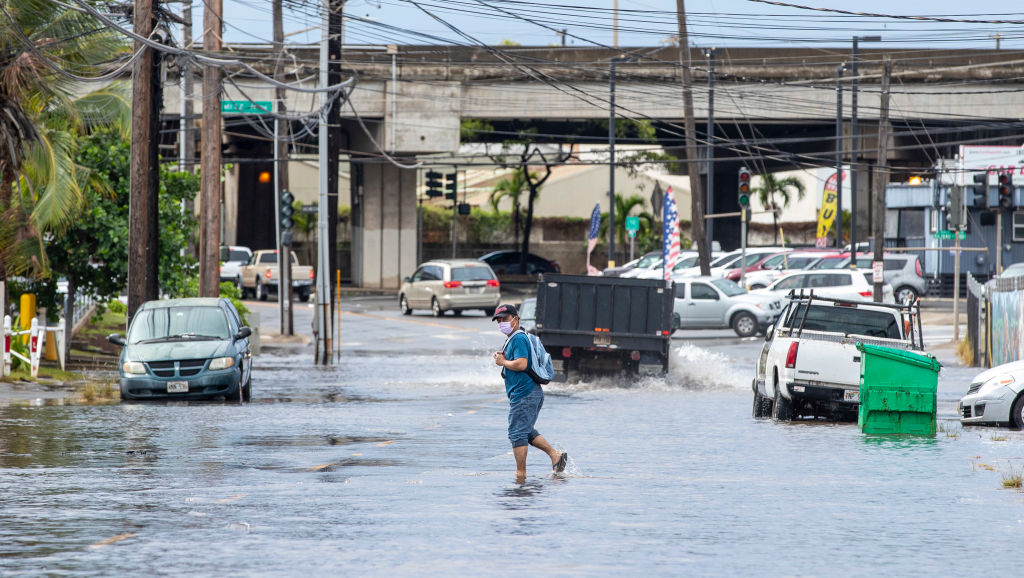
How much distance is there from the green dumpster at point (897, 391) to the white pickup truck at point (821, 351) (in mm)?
1130

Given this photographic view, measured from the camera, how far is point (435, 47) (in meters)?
57.3

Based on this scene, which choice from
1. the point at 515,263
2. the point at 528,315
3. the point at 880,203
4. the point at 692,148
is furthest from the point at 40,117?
the point at 515,263

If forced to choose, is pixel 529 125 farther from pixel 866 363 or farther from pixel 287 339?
pixel 866 363

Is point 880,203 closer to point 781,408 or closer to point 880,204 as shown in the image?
point 880,204

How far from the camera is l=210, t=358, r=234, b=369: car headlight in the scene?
2188 cm

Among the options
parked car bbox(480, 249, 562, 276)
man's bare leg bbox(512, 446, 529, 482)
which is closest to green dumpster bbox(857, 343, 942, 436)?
man's bare leg bbox(512, 446, 529, 482)

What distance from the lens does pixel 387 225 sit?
60.3m

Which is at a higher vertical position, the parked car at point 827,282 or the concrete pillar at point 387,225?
the concrete pillar at point 387,225

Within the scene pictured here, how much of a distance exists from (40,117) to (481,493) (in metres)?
19.4

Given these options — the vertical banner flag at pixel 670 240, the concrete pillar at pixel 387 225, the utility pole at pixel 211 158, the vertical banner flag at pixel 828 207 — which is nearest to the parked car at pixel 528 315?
the utility pole at pixel 211 158

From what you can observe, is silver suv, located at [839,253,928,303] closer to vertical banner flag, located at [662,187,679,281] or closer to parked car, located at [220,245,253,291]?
vertical banner flag, located at [662,187,679,281]

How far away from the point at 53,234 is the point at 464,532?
2220 cm

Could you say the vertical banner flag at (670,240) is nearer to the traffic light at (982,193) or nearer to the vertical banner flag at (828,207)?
the traffic light at (982,193)

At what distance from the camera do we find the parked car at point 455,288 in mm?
46969
